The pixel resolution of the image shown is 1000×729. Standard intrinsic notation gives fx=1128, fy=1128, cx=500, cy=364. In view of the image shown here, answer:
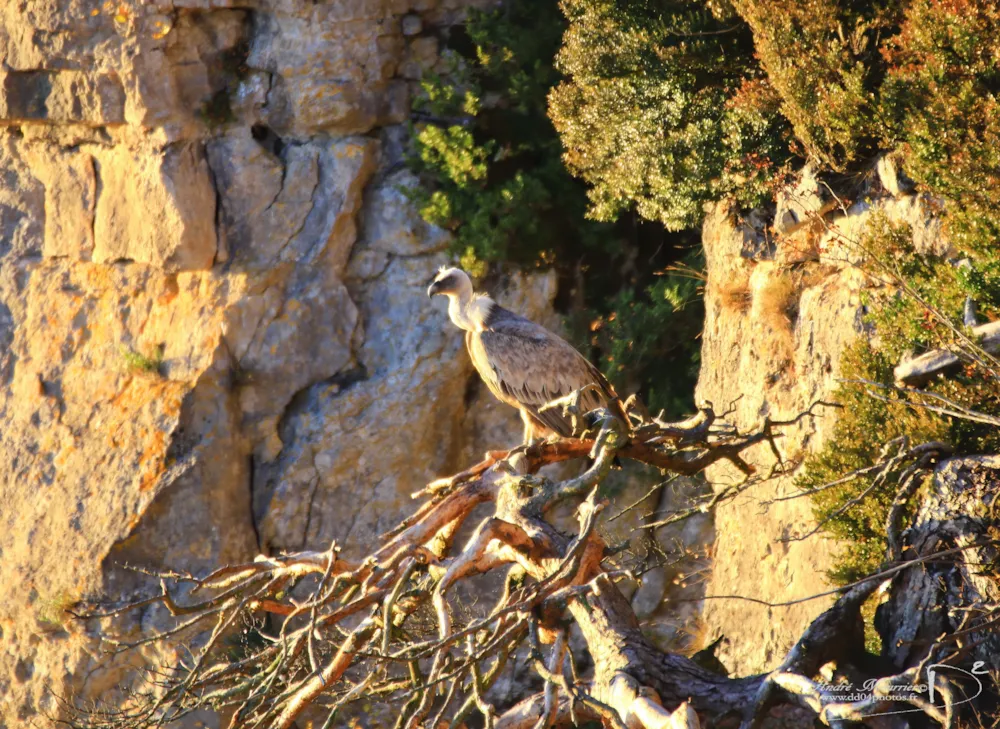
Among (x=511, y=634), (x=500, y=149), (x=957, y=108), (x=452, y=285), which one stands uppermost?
(x=957, y=108)

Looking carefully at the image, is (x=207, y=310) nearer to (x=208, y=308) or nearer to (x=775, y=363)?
(x=208, y=308)

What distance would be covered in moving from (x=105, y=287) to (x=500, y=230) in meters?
3.76

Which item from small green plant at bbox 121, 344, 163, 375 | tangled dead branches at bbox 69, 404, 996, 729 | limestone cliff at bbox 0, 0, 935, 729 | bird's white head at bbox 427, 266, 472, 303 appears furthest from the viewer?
small green plant at bbox 121, 344, 163, 375

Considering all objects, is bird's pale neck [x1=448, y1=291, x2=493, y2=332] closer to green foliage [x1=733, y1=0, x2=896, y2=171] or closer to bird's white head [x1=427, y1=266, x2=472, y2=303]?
bird's white head [x1=427, y1=266, x2=472, y2=303]

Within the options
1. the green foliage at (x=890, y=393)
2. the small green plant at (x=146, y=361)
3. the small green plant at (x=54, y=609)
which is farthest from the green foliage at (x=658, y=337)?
the small green plant at (x=54, y=609)

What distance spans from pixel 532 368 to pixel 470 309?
64 centimetres

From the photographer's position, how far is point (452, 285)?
786 centimetres

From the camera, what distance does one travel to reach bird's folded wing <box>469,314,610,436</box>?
24.7 ft

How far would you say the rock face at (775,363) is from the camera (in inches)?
287

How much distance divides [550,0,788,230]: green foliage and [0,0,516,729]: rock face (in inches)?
85.2

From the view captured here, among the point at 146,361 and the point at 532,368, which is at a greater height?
the point at 532,368

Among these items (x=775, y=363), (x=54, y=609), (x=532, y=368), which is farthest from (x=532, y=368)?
(x=54, y=609)

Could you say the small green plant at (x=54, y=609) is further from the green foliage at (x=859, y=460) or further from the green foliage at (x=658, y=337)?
the green foliage at (x=859, y=460)

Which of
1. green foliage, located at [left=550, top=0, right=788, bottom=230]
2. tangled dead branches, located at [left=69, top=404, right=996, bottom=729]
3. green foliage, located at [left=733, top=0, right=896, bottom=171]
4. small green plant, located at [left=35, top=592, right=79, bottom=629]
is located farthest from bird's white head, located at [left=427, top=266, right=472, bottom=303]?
small green plant, located at [left=35, top=592, right=79, bottom=629]
